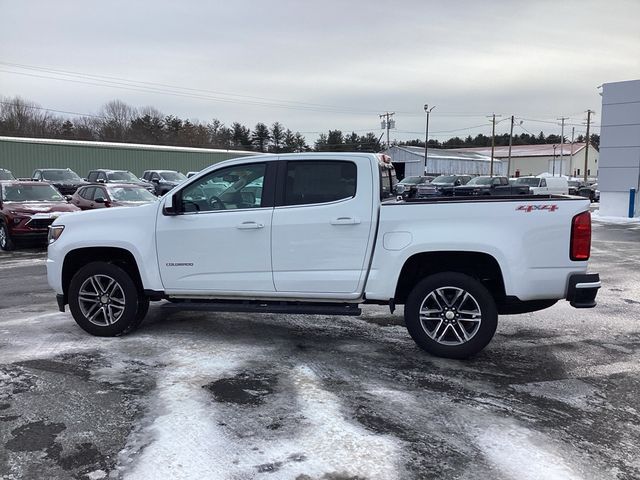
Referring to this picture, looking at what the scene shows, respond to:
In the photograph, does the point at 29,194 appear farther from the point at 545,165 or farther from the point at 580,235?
the point at 545,165

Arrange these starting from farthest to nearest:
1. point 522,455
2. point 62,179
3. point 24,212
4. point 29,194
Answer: point 62,179 < point 29,194 < point 24,212 < point 522,455

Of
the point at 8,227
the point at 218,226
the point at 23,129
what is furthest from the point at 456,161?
the point at 218,226

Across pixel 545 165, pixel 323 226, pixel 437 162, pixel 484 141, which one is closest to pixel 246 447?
pixel 323 226

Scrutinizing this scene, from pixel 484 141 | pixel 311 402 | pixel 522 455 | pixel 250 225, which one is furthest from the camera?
pixel 484 141

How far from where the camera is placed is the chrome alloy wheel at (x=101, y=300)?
590 cm

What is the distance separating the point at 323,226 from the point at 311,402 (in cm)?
171

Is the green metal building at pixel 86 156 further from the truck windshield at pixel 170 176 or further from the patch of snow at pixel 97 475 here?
the patch of snow at pixel 97 475

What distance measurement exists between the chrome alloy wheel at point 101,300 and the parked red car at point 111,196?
28.9ft

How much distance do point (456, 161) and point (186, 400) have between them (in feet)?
253

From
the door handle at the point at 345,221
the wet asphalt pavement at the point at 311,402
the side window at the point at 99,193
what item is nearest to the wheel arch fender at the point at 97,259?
the wet asphalt pavement at the point at 311,402

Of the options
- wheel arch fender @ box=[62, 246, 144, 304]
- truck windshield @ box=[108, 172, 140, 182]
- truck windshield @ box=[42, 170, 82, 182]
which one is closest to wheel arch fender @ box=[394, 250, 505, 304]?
wheel arch fender @ box=[62, 246, 144, 304]

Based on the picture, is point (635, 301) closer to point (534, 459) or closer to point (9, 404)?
point (534, 459)

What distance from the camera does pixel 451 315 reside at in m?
5.12

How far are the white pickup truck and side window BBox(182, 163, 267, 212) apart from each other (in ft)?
0.04
